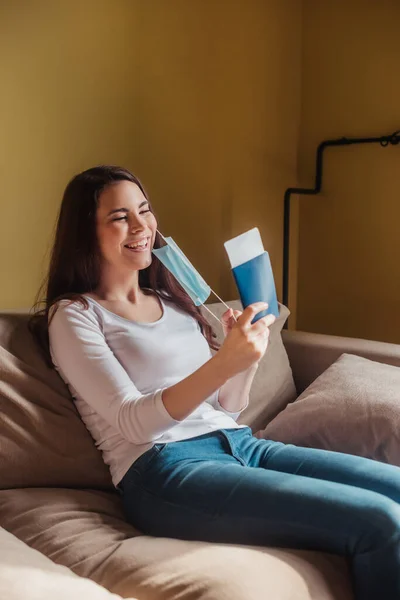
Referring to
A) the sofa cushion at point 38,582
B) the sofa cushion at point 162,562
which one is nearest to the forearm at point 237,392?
the sofa cushion at point 162,562

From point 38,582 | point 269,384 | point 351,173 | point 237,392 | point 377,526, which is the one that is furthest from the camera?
point 351,173

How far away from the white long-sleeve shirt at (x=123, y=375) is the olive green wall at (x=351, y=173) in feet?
4.22

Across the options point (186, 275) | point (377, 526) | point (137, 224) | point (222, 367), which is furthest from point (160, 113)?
point (377, 526)

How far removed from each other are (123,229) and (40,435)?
1.55 ft

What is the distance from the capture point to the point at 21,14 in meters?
1.80

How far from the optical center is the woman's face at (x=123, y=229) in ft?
4.99

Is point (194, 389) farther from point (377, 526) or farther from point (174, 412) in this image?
point (377, 526)

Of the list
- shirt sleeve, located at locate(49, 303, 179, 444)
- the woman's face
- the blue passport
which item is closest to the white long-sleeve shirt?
shirt sleeve, located at locate(49, 303, 179, 444)

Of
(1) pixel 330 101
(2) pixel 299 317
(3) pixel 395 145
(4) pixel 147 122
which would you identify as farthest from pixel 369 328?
(4) pixel 147 122

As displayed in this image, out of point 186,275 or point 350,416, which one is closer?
point 186,275

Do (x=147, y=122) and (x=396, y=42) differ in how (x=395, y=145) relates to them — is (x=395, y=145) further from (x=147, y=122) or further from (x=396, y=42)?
(x=147, y=122)

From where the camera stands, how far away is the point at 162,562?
114 centimetres

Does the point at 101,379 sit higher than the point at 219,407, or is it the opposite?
the point at 101,379

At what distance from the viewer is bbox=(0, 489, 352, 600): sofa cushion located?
1072mm
